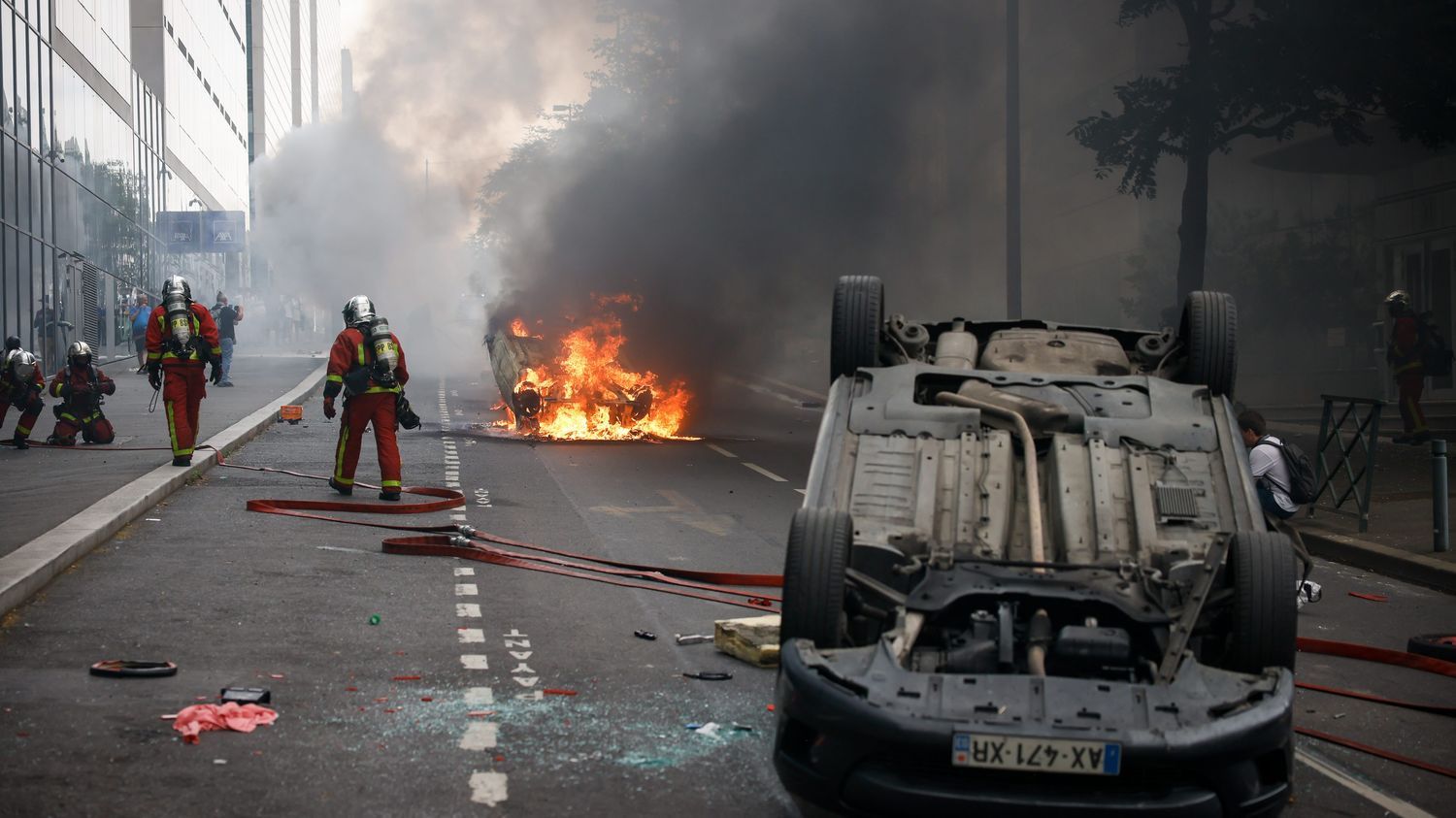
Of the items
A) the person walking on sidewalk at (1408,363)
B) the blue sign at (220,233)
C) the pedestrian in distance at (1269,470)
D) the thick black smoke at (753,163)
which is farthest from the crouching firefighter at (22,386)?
the blue sign at (220,233)

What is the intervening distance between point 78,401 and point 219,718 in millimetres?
11356

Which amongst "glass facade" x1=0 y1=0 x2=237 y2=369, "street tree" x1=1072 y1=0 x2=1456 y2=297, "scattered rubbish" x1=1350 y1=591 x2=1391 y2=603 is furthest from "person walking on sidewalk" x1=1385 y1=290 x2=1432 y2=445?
"glass facade" x1=0 y1=0 x2=237 y2=369

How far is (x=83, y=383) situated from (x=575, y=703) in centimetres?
1154

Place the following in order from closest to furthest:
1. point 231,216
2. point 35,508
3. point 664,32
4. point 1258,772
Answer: point 1258,772, point 35,508, point 664,32, point 231,216

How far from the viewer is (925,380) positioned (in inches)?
246

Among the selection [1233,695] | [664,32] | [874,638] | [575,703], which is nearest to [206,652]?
[575,703]

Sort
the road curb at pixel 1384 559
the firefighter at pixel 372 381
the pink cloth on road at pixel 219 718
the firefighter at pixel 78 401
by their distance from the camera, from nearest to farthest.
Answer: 1. the pink cloth on road at pixel 219 718
2. the road curb at pixel 1384 559
3. the firefighter at pixel 372 381
4. the firefighter at pixel 78 401

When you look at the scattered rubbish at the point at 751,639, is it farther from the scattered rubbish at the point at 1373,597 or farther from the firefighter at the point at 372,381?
the firefighter at the point at 372,381

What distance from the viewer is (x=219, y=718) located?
5488mm

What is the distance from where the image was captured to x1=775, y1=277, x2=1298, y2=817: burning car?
13.4ft

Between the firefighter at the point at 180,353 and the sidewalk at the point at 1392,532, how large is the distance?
907cm

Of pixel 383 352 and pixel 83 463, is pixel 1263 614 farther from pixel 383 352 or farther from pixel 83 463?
pixel 83 463

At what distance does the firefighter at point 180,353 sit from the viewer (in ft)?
42.3

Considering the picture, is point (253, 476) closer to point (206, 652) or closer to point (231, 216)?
point (206, 652)
